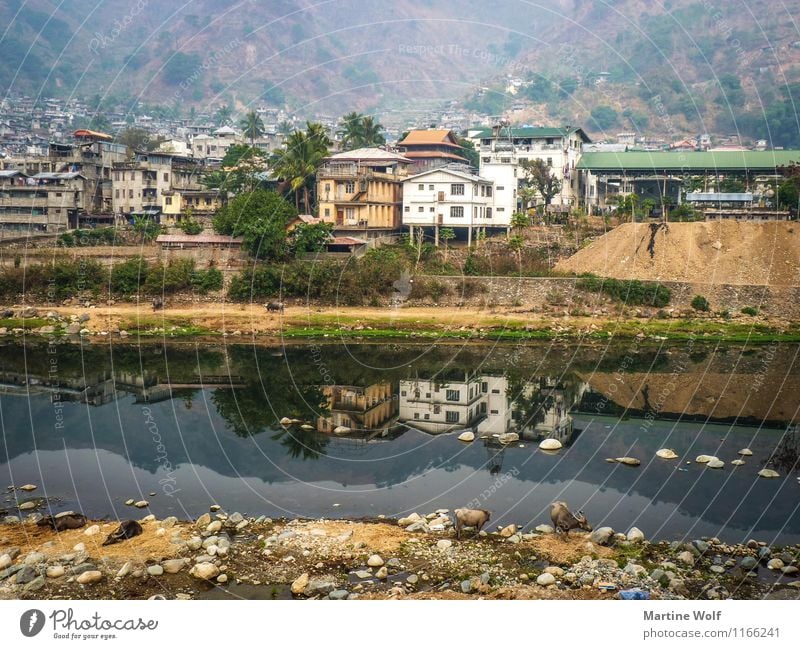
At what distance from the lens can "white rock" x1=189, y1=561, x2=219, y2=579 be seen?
15055mm

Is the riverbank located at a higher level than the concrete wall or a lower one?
lower

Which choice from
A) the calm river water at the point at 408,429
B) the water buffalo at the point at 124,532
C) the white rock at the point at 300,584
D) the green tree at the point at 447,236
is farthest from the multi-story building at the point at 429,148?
the white rock at the point at 300,584

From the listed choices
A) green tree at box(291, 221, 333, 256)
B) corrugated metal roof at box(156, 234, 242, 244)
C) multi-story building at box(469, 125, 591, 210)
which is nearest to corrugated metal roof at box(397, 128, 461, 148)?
multi-story building at box(469, 125, 591, 210)

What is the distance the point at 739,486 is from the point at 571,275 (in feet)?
79.0

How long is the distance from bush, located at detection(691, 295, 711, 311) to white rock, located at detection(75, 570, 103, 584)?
31.8 m

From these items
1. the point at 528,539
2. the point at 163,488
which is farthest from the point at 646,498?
the point at 163,488

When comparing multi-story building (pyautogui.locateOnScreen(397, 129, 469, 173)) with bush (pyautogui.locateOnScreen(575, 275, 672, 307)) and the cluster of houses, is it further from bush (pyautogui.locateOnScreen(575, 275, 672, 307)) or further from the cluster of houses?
bush (pyautogui.locateOnScreen(575, 275, 672, 307))

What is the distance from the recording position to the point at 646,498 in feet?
63.5

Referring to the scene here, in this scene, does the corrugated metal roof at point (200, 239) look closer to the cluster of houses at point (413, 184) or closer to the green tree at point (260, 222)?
the green tree at point (260, 222)

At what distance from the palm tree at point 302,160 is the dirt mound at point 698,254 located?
1598 centimetres

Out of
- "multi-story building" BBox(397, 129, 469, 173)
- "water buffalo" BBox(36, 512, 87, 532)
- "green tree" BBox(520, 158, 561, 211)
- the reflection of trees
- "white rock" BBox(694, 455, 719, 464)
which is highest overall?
"multi-story building" BBox(397, 129, 469, 173)

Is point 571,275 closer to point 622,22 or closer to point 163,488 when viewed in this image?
point 163,488

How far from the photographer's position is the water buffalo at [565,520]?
55.6 ft
